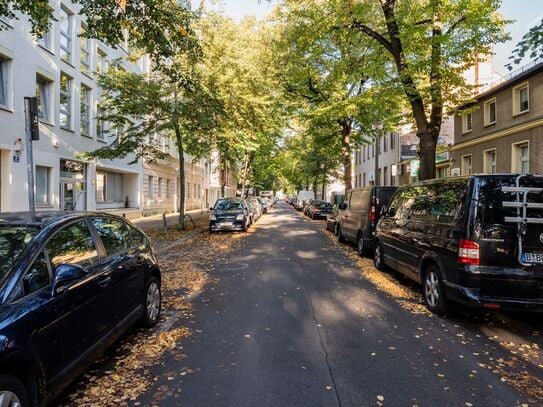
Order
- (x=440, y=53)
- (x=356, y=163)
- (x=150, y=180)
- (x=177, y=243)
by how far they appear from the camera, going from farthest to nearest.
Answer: (x=356, y=163) < (x=150, y=180) < (x=177, y=243) < (x=440, y=53)

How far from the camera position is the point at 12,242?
135 inches

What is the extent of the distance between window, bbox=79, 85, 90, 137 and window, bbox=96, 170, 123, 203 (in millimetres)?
3304

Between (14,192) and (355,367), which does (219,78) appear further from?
(355,367)

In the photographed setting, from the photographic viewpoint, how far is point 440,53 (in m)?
13.3

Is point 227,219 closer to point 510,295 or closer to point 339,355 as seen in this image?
point 510,295

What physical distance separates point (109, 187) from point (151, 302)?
22.3 m

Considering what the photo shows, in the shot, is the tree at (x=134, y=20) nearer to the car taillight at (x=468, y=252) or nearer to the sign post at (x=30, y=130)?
the sign post at (x=30, y=130)

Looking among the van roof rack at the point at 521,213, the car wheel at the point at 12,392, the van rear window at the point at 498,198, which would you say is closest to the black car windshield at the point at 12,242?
the car wheel at the point at 12,392

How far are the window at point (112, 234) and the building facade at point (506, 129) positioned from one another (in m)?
14.4

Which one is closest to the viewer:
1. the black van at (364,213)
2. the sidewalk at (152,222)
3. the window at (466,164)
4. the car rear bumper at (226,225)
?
the black van at (364,213)

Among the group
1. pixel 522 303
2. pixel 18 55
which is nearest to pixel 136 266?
pixel 522 303

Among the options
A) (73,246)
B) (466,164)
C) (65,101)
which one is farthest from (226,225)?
(73,246)

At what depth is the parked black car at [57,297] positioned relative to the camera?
280 centimetres

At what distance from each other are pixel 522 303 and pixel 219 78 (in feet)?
45.4
